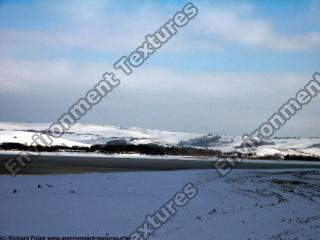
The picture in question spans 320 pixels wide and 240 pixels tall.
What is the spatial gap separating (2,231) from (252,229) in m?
8.66

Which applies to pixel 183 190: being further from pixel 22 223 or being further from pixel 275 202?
pixel 22 223

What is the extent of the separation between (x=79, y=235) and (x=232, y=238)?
198 inches

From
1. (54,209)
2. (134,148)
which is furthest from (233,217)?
(134,148)

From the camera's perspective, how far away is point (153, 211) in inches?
795

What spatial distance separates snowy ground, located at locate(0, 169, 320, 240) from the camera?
16047 mm

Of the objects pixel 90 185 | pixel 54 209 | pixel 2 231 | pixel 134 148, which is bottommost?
pixel 2 231

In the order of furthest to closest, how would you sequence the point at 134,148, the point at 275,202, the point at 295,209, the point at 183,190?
the point at 134,148, the point at 183,190, the point at 275,202, the point at 295,209

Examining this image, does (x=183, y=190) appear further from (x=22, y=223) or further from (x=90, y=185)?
(x=22, y=223)

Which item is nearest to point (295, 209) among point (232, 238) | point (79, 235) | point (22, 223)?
point (232, 238)

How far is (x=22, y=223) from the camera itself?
16.8 m

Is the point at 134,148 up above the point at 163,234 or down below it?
above

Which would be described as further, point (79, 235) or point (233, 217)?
point (233, 217)

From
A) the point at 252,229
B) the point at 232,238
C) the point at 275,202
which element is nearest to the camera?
the point at 232,238

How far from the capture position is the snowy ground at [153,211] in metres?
16.0
